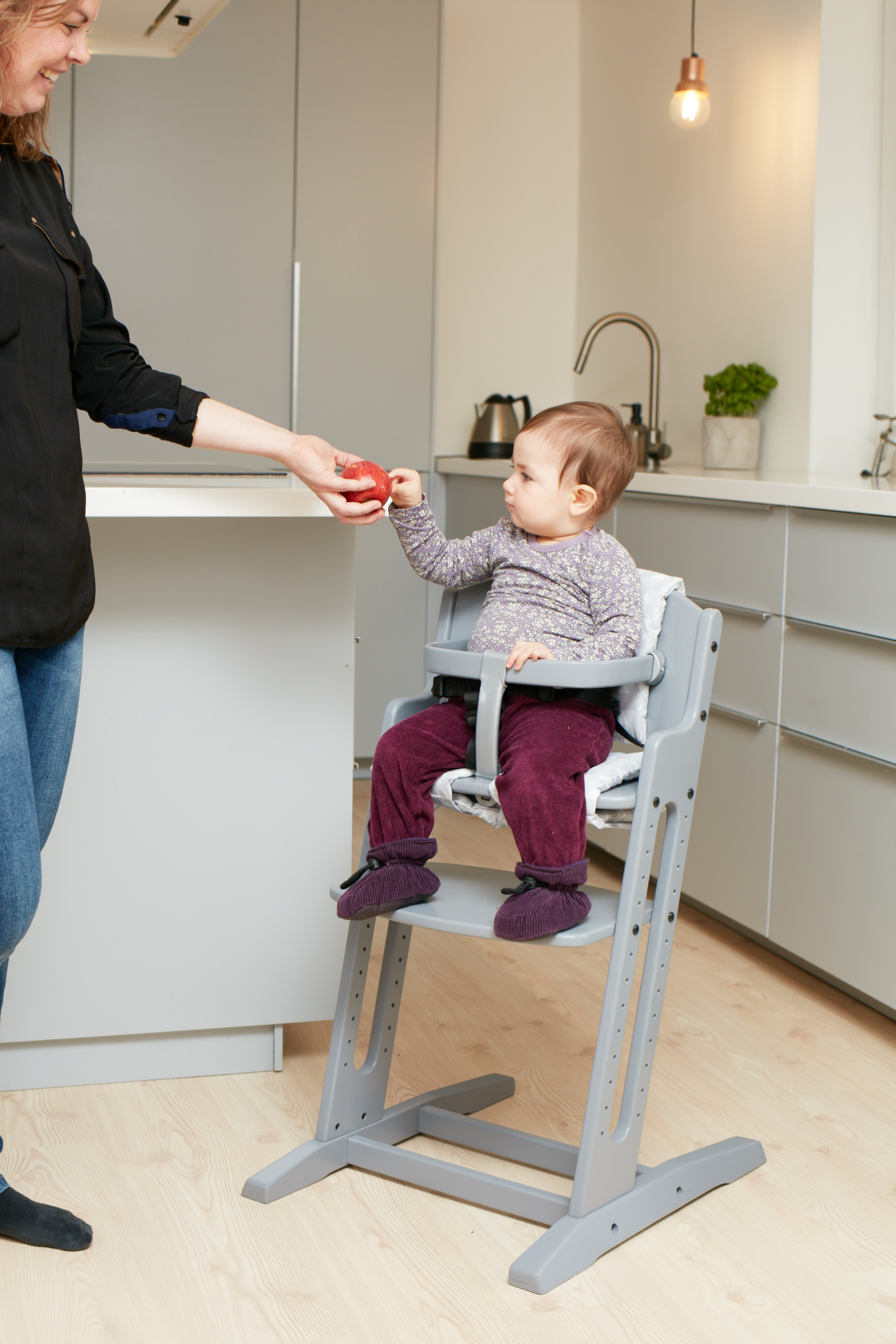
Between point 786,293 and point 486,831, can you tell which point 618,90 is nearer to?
point 786,293

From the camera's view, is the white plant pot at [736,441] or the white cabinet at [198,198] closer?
the white plant pot at [736,441]

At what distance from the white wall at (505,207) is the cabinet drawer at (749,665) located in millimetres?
A: 1770

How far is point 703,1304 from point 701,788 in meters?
1.38

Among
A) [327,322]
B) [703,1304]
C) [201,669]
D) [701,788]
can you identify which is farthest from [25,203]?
[327,322]

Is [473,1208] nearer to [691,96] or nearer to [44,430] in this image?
[44,430]

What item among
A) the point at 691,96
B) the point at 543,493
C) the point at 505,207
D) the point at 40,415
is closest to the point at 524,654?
the point at 543,493

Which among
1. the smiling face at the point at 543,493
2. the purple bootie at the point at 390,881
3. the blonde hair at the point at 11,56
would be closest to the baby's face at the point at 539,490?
the smiling face at the point at 543,493

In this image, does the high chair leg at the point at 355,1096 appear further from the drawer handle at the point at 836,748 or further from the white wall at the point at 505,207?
the white wall at the point at 505,207

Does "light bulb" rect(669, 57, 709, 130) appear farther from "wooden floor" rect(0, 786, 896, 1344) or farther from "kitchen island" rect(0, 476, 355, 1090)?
"wooden floor" rect(0, 786, 896, 1344)

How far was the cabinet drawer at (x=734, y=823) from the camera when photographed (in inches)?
103

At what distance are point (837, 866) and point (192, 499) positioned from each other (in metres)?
1.36

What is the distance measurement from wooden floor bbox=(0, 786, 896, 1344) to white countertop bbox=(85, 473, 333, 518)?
0.90m

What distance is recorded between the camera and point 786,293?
3244mm

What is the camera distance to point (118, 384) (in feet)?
5.27
